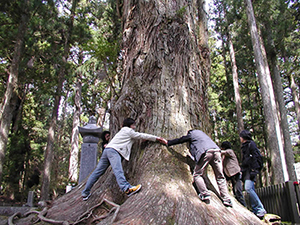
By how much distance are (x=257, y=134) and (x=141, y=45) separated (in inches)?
765

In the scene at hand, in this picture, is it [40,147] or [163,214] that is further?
[40,147]

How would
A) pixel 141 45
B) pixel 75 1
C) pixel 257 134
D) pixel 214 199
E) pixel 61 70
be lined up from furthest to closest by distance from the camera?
pixel 257 134 < pixel 75 1 < pixel 61 70 < pixel 141 45 < pixel 214 199

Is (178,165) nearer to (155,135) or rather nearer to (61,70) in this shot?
(155,135)

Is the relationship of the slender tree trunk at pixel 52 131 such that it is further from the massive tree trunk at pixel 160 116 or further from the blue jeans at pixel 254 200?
the blue jeans at pixel 254 200

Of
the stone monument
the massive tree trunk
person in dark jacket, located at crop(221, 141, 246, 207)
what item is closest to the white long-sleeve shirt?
the massive tree trunk

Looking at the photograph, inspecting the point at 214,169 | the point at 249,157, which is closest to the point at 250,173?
the point at 249,157

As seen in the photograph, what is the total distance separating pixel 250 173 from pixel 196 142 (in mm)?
1895

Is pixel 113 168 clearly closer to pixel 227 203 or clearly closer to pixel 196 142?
pixel 196 142

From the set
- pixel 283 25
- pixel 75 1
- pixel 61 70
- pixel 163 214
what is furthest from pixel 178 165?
pixel 283 25

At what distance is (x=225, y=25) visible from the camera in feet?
62.6

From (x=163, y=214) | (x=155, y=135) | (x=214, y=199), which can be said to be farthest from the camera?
(x=155, y=135)

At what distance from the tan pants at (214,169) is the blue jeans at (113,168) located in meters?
1.00

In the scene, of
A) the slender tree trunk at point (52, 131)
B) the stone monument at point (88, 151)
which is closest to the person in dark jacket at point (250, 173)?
the stone monument at point (88, 151)

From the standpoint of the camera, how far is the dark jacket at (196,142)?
3.45 meters
